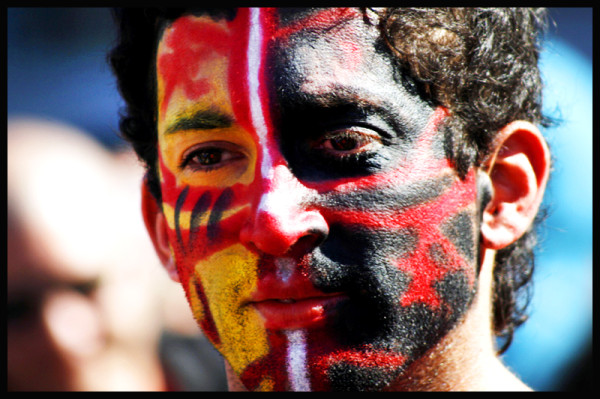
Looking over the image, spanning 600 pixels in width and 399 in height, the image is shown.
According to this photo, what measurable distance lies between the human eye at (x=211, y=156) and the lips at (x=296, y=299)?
0.46 metres

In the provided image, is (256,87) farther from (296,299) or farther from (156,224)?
(156,224)

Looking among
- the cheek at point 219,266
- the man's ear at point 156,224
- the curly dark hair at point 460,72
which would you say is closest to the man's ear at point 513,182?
the curly dark hair at point 460,72

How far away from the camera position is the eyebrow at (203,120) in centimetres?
258

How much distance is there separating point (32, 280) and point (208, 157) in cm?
246

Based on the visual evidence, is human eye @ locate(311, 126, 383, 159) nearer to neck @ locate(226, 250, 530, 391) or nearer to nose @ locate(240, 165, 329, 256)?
nose @ locate(240, 165, 329, 256)

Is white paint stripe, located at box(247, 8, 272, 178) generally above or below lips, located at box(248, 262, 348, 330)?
above

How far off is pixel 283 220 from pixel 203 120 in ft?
1.76

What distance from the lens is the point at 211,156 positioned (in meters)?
2.68

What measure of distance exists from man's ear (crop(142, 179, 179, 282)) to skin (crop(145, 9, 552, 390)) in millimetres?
617

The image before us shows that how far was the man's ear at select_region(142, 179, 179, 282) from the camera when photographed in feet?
10.8

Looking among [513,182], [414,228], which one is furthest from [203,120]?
[513,182]

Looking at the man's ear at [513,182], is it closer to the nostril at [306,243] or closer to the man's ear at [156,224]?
the nostril at [306,243]

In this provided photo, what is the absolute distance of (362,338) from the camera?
2.43 m

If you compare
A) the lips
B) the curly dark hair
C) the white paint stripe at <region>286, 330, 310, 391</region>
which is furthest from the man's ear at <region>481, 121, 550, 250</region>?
the white paint stripe at <region>286, 330, 310, 391</region>
